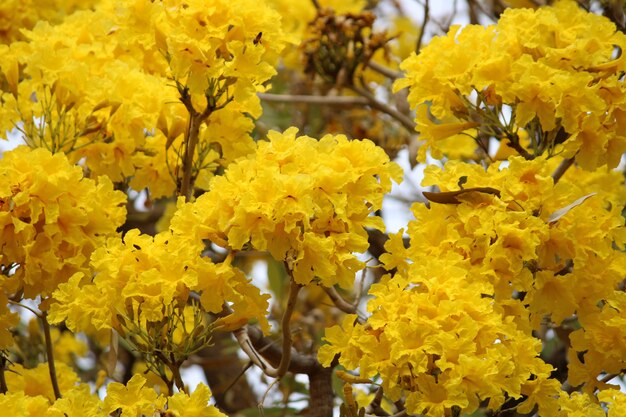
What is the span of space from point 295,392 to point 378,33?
1.74 m

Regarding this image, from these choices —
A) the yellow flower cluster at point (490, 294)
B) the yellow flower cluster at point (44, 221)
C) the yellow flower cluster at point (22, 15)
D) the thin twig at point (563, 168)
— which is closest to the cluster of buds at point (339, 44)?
the yellow flower cluster at point (22, 15)

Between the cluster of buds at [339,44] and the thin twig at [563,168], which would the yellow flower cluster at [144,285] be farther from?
the cluster of buds at [339,44]

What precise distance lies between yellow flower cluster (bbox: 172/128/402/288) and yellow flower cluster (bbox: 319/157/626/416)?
21 centimetres

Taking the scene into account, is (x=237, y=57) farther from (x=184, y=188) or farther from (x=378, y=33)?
(x=378, y=33)

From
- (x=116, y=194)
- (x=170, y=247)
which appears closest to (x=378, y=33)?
(x=116, y=194)

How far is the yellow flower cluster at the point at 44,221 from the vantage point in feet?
10.5

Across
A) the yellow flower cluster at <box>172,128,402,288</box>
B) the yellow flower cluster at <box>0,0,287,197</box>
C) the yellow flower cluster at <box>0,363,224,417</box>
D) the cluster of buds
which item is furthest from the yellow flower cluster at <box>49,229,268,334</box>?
the cluster of buds

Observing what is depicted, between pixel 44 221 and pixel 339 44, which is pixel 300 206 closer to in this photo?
pixel 44 221

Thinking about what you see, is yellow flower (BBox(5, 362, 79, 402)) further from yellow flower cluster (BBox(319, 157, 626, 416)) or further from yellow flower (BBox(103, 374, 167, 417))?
yellow flower cluster (BBox(319, 157, 626, 416))

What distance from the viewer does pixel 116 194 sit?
3.51 meters

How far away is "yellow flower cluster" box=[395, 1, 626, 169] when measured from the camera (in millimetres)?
3383

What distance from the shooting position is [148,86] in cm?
387

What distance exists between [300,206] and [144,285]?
51cm

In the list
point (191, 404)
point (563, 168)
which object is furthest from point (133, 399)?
point (563, 168)
